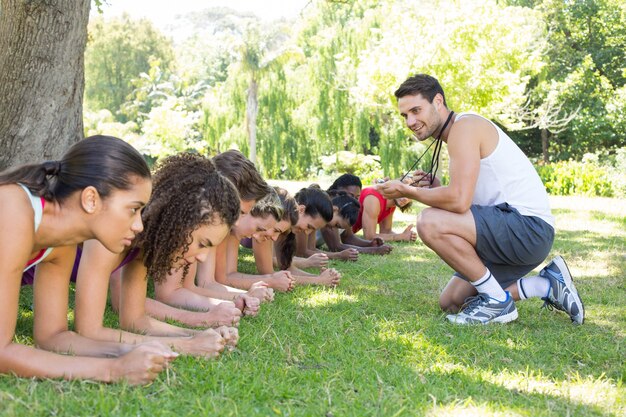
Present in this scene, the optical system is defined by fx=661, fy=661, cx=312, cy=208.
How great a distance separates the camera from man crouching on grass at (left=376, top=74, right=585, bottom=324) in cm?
422

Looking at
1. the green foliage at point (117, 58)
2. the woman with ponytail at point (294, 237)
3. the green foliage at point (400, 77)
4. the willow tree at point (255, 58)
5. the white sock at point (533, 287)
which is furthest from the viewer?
the green foliage at point (117, 58)

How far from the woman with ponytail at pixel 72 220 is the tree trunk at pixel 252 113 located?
23.6m

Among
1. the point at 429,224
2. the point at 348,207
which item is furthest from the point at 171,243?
the point at 348,207

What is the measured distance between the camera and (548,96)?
28156 millimetres

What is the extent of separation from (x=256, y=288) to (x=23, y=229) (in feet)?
6.48

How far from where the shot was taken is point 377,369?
3.04m

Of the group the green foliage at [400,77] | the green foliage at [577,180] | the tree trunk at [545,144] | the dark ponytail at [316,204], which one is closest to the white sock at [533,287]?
the dark ponytail at [316,204]

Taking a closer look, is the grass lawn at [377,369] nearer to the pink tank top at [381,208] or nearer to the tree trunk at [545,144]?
the pink tank top at [381,208]

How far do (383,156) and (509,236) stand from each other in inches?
763

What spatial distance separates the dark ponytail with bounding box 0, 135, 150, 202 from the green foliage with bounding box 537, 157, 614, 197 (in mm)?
19980

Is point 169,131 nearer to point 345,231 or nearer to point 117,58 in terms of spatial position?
point 117,58

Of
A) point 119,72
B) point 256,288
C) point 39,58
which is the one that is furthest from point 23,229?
point 119,72

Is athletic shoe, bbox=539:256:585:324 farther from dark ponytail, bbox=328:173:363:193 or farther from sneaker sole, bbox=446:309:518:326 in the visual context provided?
dark ponytail, bbox=328:173:363:193

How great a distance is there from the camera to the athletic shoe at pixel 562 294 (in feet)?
13.9
